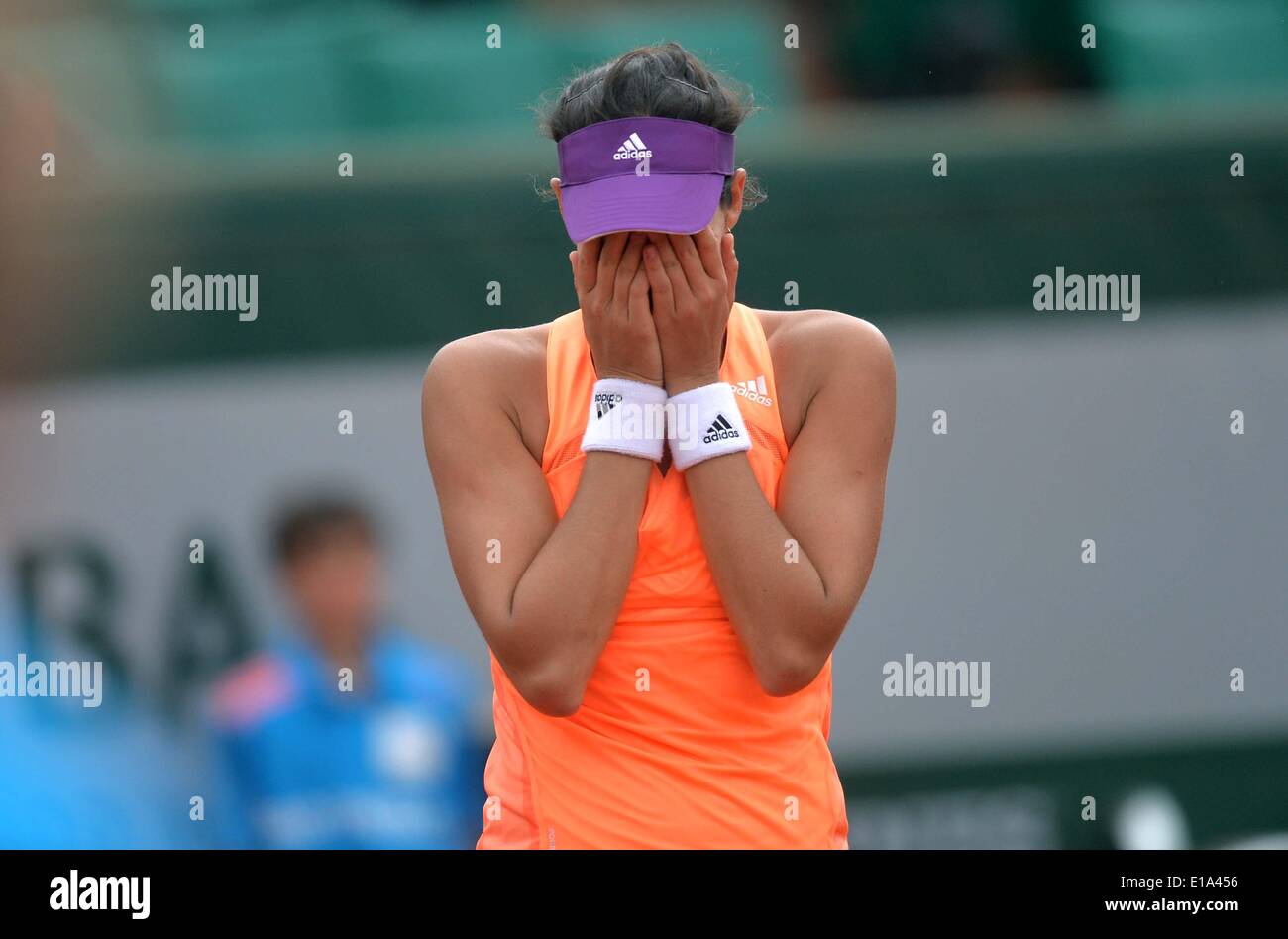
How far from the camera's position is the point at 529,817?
77.2 inches

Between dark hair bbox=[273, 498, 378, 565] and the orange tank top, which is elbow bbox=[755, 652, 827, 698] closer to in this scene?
the orange tank top

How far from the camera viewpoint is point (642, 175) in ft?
6.05

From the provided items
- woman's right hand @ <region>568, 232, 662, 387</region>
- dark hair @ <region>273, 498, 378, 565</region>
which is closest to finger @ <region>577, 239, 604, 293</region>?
woman's right hand @ <region>568, 232, 662, 387</region>

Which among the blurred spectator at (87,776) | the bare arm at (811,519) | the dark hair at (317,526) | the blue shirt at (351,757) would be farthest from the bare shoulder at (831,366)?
the blurred spectator at (87,776)

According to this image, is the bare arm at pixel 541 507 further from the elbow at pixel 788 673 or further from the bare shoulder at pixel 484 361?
the elbow at pixel 788 673

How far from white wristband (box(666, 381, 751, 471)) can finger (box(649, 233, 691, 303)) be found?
→ 0.40 feet

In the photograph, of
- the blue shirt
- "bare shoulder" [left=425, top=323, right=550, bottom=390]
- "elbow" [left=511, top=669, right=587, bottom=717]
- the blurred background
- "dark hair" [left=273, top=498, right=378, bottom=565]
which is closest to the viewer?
"elbow" [left=511, top=669, right=587, bottom=717]

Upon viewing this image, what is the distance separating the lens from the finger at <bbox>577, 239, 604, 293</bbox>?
189 centimetres

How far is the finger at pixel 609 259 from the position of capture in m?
1.88

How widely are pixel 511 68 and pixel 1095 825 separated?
10.8ft

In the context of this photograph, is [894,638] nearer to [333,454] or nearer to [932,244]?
[932,244]
